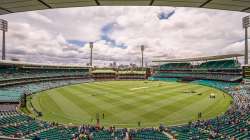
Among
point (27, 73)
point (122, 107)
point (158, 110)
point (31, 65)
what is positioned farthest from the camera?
point (31, 65)

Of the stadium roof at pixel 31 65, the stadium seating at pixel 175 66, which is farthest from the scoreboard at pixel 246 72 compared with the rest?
the stadium roof at pixel 31 65

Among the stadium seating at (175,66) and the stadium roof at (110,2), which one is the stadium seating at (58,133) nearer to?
the stadium roof at (110,2)

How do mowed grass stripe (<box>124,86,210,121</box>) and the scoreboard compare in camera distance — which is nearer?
mowed grass stripe (<box>124,86,210,121</box>)

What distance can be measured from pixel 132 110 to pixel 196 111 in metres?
10.4

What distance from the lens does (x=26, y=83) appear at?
66062 mm

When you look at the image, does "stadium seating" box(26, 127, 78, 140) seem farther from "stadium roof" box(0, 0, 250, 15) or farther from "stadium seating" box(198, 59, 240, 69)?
"stadium seating" box(198, 59, 240, 69)

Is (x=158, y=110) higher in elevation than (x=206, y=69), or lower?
lower

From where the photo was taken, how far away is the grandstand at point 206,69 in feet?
232

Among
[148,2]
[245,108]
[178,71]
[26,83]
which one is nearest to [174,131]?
[245,108]

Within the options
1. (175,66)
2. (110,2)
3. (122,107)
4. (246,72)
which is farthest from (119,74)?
(110,2)

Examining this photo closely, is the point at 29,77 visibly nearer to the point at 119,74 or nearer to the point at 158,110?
the point at 119,74

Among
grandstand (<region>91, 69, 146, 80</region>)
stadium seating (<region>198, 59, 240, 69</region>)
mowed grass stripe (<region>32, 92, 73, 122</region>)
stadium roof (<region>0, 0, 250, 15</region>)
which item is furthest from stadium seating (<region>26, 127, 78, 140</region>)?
grandstand (<region>91, 69, 146, 80</region>)

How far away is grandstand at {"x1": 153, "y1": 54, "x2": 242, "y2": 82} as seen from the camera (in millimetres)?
70750

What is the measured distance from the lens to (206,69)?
86.6m
